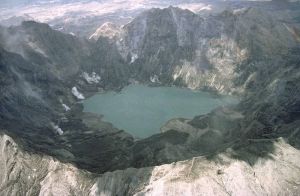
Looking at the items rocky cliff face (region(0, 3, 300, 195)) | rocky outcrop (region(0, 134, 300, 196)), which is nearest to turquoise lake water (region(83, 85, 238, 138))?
rocky cliff face (region(0, 3, 300, 195))

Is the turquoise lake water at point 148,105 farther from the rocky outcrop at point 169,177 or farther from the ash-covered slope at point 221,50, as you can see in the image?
the rocky outcrop at point 169,177

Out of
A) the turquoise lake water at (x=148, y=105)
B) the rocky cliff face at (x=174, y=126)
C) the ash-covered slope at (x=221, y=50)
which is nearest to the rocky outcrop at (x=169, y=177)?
the rocky cliff face at (x=174, y=126)

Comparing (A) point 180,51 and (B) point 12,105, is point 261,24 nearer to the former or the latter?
(A) point 180,51

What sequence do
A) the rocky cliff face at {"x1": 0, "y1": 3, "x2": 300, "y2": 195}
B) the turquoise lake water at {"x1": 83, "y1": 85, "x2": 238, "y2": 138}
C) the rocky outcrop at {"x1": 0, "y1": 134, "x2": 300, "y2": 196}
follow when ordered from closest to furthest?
the rocky outcrop at {"x1": 0, "y1": 134, "x2": 300, "y2": 196}, the rocky cliff face at {"x1": 0, "y1": 3, "x2": 300, "y2": 195}, the turquoise lake water at {"x1": 83, "y1": 85, "x2": 238, "y2": 138}

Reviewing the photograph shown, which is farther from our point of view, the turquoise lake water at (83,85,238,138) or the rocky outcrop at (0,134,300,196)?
the turquoise lake water at (83,85,238,138)

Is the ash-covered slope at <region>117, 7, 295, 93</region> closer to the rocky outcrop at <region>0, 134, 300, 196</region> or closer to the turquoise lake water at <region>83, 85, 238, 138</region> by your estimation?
the turquoise lake water at <region>83, 85, 238, 138</region>

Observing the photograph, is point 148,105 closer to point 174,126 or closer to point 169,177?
point 174,126
